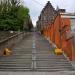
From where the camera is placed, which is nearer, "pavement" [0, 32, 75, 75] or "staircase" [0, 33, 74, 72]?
"pavement" [0, 32, 75, 75]

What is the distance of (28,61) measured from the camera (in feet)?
71.7

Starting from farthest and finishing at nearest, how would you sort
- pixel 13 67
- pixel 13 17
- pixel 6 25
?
pixel 13 17 < pixel 6 25 < pixel 13 67

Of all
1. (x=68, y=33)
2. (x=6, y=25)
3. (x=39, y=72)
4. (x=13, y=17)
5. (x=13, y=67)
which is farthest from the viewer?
(x=13, y=17)

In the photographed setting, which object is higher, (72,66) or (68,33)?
(68,33)

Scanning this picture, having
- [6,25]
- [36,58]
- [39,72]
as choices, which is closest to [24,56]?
[36,58]

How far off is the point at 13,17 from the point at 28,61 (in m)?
18.7

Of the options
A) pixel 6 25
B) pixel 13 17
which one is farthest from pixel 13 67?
pixel 13 17

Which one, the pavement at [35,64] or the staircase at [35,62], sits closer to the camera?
the pavement at [35,64]

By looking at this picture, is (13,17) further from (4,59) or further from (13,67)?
(13,67)

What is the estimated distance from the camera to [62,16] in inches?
1147

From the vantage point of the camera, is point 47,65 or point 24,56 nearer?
point 47,65

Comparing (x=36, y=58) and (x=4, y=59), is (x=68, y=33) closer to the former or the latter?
(x=36, y=58)

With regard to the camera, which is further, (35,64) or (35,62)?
(35,62)

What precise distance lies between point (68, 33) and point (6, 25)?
1249 centimetres
